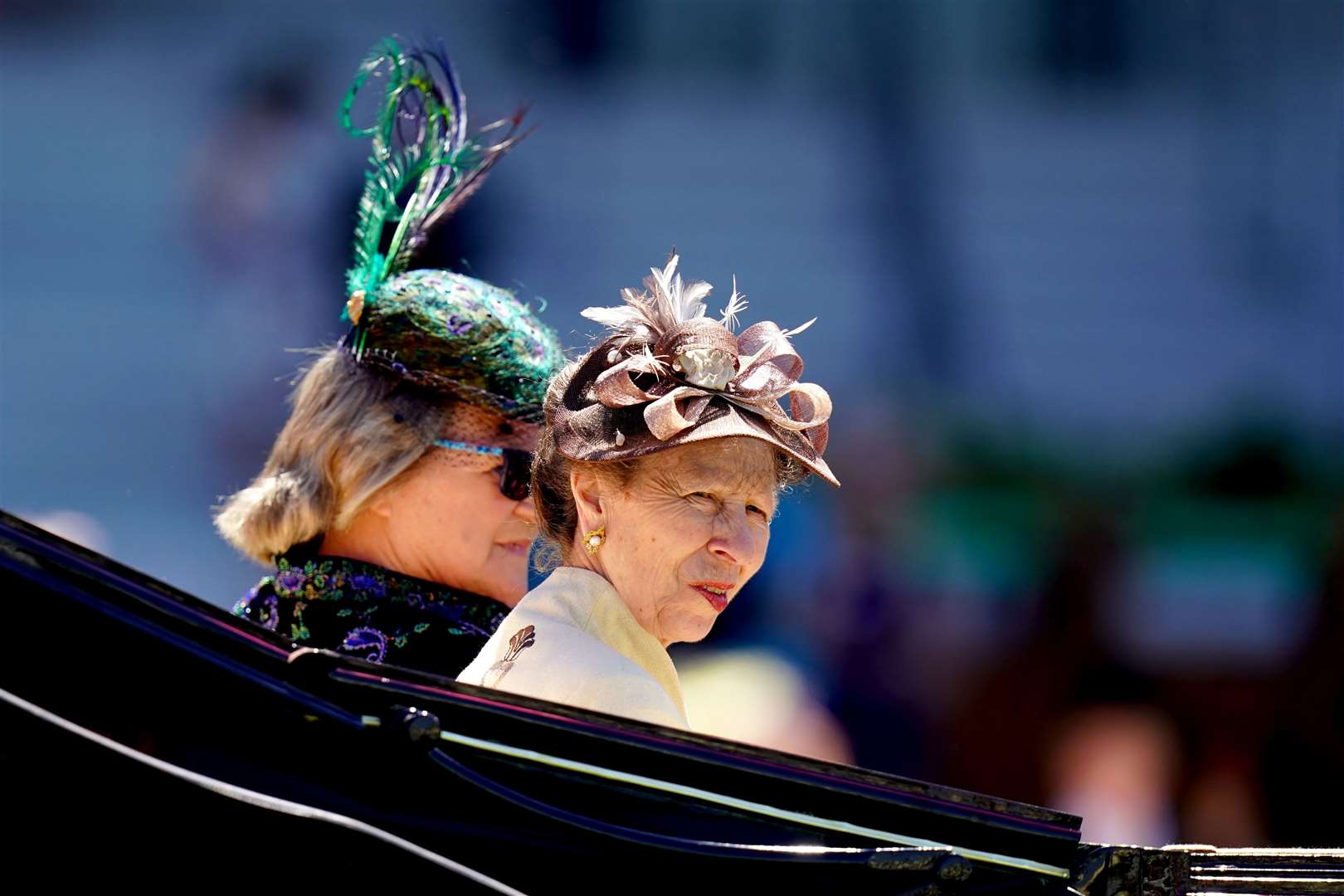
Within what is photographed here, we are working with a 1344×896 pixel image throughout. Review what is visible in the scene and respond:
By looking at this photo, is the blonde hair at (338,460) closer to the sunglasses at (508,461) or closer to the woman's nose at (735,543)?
the sunglasses at (508,461)

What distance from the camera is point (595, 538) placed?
227cm

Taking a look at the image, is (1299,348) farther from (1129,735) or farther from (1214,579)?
(1129,735)

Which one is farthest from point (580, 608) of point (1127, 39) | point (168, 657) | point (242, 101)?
point (1127, 39)

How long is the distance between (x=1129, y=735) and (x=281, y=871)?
3681mm

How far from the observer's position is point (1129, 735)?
4652 millimetres

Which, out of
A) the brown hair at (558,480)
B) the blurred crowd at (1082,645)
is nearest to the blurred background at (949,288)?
the blurred crowd at (1082,645)

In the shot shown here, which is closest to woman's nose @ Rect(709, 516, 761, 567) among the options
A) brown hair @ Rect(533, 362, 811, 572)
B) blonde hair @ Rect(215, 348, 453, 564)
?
brown hair @ Rect(533, 362, 811, 572)

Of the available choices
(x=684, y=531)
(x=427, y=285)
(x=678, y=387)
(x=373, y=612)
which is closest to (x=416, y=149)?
(x=427, y=285)

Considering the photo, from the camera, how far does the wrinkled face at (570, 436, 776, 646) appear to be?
220cm

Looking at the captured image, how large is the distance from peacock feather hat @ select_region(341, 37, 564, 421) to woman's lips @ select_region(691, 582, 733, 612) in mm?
1019

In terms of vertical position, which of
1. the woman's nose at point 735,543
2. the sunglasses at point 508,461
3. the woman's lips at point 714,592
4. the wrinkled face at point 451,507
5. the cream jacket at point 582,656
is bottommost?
the cream jacket at point 582,656

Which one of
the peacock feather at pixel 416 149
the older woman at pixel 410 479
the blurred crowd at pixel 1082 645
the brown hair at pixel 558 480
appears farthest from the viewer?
the blurred crowd at pixel 1082 645

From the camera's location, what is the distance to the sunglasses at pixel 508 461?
10.4 feet

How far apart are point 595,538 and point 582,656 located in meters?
0.26
